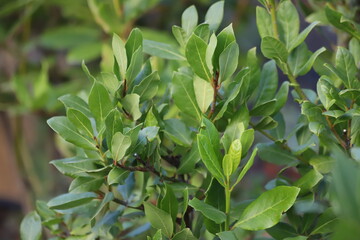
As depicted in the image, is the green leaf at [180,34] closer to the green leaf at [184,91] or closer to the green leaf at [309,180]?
the green leaf at [184,91]

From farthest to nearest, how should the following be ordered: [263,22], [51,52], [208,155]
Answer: [51,52]
[263,22]
[208,155]

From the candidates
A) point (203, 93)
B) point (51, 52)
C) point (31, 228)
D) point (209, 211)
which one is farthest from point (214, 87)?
point (51, 52)

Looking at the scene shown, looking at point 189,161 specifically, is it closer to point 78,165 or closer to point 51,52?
point 78,165

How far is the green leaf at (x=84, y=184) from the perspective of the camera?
0.49 meters

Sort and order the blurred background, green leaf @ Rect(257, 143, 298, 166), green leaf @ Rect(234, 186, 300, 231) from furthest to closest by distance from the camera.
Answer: the blurred background < green leaf @ Rect(257, 143, 298, 166) < green leaf @ Rect(234, 186, 300, 231)

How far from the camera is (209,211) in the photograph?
45 cm

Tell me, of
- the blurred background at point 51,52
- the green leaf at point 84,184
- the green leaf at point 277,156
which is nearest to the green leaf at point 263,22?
the green leaf at point 277,156

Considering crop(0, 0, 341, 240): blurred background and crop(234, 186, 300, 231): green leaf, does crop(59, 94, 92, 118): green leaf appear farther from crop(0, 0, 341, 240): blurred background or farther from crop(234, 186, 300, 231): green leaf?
crop(0, 0, 341, 240): blurred background

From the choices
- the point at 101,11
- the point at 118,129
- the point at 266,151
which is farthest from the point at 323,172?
the point at 101,11

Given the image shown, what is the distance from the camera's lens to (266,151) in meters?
0.53

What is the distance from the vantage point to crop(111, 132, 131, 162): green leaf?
1.42 ft

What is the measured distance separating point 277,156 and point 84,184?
0.64 ft

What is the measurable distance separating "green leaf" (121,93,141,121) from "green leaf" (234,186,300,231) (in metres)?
0.13

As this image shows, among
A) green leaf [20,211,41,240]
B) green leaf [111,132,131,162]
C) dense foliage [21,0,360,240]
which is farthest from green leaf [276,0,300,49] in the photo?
green leaf [20,211,41,240]
